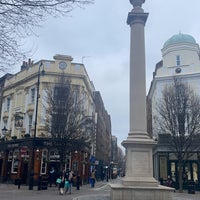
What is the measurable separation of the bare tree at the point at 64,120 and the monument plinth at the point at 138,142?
1231 centimetres

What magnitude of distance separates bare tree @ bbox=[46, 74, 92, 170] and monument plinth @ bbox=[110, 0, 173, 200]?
40.4 feet

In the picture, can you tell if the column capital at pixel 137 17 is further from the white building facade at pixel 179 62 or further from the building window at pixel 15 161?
the building window at pixel 15 161

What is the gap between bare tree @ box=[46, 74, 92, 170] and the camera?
26453mm

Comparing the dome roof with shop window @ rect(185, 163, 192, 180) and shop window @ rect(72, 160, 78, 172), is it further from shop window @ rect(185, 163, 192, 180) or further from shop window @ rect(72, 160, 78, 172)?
shop window @ rect(72, 160, 78, 172)

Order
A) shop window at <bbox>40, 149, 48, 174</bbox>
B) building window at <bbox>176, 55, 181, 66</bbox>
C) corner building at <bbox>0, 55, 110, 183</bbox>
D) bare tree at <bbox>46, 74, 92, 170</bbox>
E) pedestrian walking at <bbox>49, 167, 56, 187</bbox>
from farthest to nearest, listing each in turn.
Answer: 1. building window at <bbox>176, 55, 181, 66</bbox>
2. corner building at <bbox>0, 55, 110, 183</bbox>
3. shop window at <bbox>40, 149, 48, 174</bbox>
4. pedestrian walking at <bbox>49, 167, 56, 187</bbox>
5. bare tree at <bbox>46, 74, 92, 170</bbox>

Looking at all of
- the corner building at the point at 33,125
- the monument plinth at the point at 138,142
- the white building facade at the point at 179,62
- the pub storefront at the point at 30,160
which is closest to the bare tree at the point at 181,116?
the white building facade at the point at 179,62

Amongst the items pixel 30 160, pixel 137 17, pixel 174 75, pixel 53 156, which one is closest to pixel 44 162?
pixel 53 156

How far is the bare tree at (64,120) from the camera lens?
26.5 m

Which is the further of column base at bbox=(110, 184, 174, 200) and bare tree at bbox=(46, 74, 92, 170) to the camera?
bare tree at bbox=(46, 74, 92, 170)

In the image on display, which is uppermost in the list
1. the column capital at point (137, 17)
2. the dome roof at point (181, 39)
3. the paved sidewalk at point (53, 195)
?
the dome roof at point (181, 39)

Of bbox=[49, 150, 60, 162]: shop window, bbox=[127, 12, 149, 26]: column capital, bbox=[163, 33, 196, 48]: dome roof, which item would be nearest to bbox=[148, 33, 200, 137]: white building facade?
bbox=[163, 33, 196, 48]: dome roof

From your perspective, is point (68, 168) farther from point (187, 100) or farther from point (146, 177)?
point (146, 177)

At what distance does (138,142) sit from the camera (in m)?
14.3

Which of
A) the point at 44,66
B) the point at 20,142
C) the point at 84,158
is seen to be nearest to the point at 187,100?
the point at 84,158
